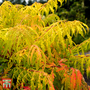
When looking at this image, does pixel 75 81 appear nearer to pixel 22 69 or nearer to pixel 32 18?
pixel 22 69

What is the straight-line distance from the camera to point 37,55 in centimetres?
67

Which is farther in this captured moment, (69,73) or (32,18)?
(32,18)

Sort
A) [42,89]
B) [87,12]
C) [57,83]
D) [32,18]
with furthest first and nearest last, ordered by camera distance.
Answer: [87,12] → [32,18] → [57,83] → [42,89]

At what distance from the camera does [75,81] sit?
79cm

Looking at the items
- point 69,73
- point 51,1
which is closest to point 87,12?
point 51,1

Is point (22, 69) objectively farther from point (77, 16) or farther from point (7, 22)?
point (77, 16)

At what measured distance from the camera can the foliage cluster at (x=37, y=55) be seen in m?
0.72

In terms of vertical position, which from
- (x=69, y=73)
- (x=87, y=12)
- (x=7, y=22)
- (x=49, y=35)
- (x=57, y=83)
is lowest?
(x=57, y=83)

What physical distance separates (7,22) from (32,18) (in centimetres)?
22

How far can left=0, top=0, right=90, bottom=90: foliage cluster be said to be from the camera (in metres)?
0.72

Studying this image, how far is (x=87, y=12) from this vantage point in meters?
5.49

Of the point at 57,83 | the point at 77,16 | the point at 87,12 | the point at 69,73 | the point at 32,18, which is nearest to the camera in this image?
the point at 69,73

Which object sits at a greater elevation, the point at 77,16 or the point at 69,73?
the point at 77,16

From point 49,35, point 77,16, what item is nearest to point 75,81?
point 49,35
